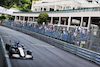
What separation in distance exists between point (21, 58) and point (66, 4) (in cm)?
3813

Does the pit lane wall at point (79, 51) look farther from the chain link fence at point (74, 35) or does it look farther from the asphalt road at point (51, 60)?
the asphalt road at point (51, 60)

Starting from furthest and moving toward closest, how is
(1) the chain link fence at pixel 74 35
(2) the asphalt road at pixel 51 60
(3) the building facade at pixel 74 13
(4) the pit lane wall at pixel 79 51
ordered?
(3) the building facade at pixel 74 13, (1) the chain link fence at pixel 74 35, (4) the pit lane wall at pixel 79 51, (2) the asphalt road at pixel 51 60

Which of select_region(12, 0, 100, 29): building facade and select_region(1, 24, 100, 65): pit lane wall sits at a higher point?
select_region(12, 0, 100, 29): building facade

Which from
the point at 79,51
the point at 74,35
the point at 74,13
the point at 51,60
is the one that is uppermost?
the point at 74,13

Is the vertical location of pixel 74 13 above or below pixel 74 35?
above

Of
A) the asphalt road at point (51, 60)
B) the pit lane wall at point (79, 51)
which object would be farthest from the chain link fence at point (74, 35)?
the asphalt road at point (51, 60)

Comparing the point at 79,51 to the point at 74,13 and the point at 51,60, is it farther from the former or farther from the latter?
the point at 74,13

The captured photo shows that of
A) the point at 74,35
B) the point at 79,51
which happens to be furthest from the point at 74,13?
the point at 79,51

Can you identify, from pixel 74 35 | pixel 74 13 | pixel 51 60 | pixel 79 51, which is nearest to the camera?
pixel 51 60

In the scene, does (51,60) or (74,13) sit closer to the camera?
(51,60)

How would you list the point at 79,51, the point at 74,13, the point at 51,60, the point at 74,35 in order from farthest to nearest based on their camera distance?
the point at 74,13 < the point at 74,35 < the point at 79,51 < the point at 51,60

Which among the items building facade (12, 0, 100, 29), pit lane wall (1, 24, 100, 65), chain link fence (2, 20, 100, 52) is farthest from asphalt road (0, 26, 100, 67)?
building facade (12, 0, 100, 29)

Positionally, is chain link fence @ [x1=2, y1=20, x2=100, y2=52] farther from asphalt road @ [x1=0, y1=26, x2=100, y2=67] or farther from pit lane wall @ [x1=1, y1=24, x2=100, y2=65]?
asphalt road @ [x1=0, y1=26, x2=100, y2=67]

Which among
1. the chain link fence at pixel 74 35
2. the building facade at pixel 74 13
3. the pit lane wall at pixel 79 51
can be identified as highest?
the building facade at pixel 74 13
